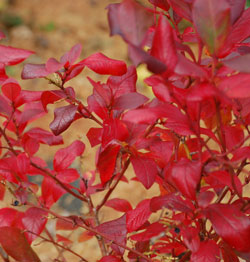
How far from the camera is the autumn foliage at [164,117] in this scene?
555 millimetres

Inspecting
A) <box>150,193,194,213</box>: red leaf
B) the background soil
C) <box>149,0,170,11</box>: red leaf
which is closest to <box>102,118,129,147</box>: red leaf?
<box>150,193,194,213</box>: red leaf

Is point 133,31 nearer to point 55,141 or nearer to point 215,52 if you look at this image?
point 215,52

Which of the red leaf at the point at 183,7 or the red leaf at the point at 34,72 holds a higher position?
the red leaf at the point at 183,7

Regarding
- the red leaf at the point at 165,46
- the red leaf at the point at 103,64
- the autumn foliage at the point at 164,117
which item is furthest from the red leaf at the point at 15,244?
the red leaf at the point at 165,46

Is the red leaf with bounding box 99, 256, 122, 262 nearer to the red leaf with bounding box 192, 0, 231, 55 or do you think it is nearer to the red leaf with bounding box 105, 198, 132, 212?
the red leaf with bounding box 105, 198, 132, 212

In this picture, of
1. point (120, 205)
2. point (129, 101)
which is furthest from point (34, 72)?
point (120, 205)

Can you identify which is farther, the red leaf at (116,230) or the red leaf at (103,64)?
the red leaf at (116,230)

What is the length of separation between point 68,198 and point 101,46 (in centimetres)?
186

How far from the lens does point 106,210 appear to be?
2164 mm

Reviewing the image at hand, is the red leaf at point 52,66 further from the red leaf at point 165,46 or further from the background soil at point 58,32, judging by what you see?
the background soil at point 58,32

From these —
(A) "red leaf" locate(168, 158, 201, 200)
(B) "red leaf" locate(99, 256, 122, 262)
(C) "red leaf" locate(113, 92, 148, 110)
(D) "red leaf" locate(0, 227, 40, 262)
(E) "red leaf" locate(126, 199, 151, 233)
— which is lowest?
(B) "red leaf" locate(99, 256, 122, 262)

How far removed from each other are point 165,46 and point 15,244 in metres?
0.56

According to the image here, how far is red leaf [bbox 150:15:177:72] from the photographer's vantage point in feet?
1.88

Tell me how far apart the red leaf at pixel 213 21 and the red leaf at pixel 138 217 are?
0.41m
